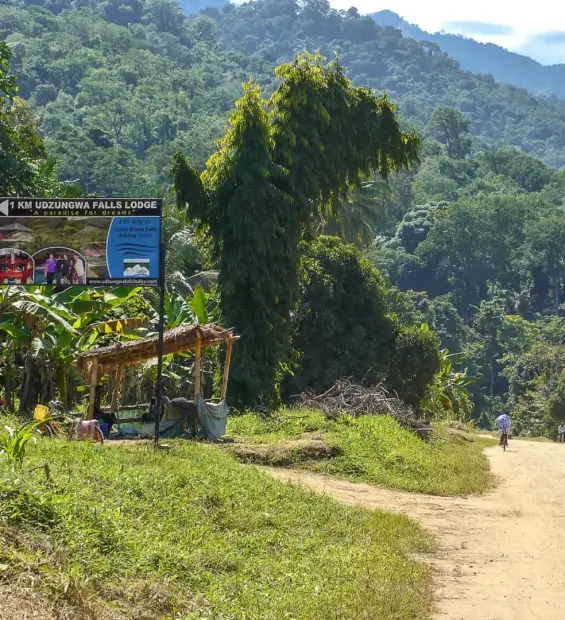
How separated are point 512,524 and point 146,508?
6445 millimetres

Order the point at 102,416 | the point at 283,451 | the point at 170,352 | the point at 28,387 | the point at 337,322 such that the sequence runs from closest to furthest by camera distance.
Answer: the point at 283,451
the point at 102,416
the point at 170,352
the point at 28,387
the point at 337,322

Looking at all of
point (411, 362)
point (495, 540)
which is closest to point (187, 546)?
point (495, 540)

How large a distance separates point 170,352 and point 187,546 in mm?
9629

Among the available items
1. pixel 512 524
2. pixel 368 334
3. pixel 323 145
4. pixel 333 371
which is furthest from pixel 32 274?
pixel 368 334

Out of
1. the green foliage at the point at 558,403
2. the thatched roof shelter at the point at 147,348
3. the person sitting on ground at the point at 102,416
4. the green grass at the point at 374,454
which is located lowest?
the green foliage at the point at 558,403

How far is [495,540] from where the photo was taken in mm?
13938

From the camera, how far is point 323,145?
26.8m

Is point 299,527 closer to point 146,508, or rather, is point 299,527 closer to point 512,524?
point 146,508

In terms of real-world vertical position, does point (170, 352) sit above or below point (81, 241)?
below

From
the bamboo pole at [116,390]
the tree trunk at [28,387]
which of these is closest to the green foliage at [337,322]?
the tree trunk at [28,387]

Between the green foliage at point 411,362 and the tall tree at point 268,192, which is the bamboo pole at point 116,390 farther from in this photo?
the green foliage at point 411,362

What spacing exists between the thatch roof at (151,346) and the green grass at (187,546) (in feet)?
14.7

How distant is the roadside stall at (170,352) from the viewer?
18.6 m

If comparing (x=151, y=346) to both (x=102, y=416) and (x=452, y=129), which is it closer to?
(x=102, y=416)
